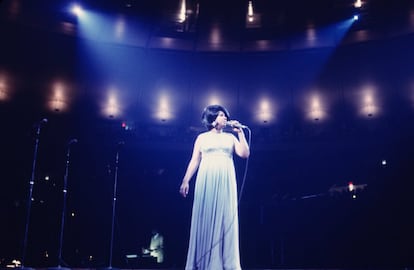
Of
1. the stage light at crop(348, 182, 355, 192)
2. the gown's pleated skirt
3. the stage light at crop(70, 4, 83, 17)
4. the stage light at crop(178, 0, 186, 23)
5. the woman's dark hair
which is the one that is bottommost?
the gown's pleated skirt

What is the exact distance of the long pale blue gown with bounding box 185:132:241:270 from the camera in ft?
8.51

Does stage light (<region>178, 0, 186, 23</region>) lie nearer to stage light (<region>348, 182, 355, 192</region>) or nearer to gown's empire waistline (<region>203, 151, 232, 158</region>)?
stage light (<region>348, 182, 355, 192</region>)

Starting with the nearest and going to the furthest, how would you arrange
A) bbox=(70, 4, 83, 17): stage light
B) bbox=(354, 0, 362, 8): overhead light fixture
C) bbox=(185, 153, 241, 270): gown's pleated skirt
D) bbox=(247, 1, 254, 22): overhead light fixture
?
bbox=(185, 153, 241, 270): gown's pleated skirt → bbox=(70, 4, 83, 17): stage light → bbox=(354, 0, 362, 8): overhead light fixture → bbox=(247, 1, 254, 22): overhead light fixture

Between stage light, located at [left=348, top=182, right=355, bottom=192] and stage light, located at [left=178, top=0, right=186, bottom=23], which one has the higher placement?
stage light, located at [left=178, top=0, right=186, bottom=23]

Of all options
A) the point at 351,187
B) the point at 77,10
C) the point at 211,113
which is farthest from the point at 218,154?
the point at 77,10

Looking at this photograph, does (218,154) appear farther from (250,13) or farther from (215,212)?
(250,13)

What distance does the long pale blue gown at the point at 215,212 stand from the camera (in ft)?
8.51

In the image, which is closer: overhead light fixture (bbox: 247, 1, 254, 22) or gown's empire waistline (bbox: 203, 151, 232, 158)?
gown's empire waistline (bbox: 203, 151, 232, 158)

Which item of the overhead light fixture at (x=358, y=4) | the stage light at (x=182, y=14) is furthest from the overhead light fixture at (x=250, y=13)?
the overhead light fixture at (x=358, y=4)

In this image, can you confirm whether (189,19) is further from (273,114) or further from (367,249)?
(367,249)

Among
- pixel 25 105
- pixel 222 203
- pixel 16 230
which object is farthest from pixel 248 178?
pixel 25 105

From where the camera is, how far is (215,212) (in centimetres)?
265

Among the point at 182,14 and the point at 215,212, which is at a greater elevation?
the point at 182,14

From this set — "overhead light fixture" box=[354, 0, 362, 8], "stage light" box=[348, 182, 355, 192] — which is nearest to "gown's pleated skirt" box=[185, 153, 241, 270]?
"stage light" box=[348, 182, 355, 192]
